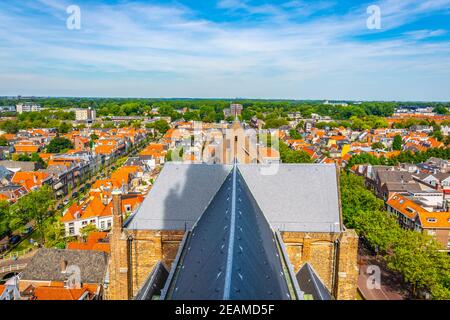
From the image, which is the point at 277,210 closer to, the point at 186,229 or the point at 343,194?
the point at 186,229

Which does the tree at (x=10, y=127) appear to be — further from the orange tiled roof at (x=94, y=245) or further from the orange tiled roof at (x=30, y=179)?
the orange tiled roof at (x=94, y=245)

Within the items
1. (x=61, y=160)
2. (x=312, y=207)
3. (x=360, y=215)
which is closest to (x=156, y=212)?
(x=312, y=207)

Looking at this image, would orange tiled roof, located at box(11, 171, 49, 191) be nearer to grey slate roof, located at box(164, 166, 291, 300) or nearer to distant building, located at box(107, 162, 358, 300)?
distant building, located at box(107, 162, 358, 300)

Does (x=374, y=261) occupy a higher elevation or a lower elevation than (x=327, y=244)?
lower

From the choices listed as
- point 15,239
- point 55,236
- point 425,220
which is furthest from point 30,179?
point 425,220

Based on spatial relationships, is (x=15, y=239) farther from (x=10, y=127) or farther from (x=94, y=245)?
(x=10, y=127)

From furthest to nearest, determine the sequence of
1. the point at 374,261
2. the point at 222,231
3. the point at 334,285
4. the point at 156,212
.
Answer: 1. the point at 374,261
2. the point at 156,212
3. the point at 334,285
4. the point at 222,231

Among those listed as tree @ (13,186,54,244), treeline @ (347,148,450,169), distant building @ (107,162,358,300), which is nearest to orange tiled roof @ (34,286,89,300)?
distant building @ (107,162,358,300)
